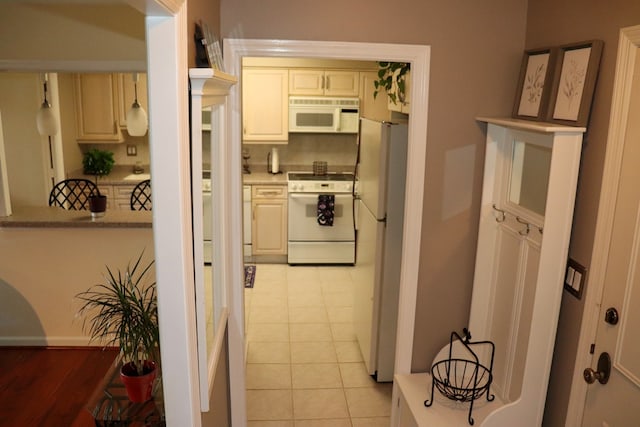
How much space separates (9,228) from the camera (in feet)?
11.0

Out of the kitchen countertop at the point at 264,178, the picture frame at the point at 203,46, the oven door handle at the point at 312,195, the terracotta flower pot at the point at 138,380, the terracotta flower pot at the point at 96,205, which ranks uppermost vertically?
the picture frame at the point at 203,46

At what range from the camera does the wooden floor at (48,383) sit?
2.75 metres

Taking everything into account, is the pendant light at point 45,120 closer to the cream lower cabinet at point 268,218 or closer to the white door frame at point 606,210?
the cream lower cabinet at point 268,218

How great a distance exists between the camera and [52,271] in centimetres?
346

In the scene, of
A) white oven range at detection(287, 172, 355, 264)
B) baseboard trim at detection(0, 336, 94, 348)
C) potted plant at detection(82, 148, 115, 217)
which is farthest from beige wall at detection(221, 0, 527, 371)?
potted plant at detection(82, 148, 115, 217)

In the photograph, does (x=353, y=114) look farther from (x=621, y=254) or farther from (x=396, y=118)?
(x=621, y=254)

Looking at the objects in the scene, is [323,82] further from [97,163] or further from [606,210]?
[606,210]

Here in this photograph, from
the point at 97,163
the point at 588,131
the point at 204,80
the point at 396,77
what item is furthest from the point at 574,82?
the point at 97,163

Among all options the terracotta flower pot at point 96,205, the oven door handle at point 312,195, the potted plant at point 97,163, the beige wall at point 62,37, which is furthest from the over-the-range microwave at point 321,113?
the beige wall at point 62,37

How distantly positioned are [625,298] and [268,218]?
426cm

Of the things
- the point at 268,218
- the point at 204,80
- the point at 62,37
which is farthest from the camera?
the point at 268,218

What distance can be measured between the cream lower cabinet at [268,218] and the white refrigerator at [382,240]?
6.75ft

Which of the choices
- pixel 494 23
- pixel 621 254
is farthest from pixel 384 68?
pixel 621 254

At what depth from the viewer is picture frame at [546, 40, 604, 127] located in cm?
188
